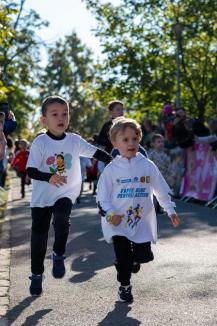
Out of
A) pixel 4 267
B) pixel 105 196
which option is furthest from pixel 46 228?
pixel 4 267

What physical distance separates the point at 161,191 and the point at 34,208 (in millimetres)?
1096

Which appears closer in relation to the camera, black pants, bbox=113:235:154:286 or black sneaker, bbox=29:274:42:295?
black pants, bbox=113:235:154:286

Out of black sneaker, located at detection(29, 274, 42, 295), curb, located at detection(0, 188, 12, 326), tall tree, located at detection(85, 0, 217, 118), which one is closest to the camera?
curb, located at detection(0, 188, 12, 326)

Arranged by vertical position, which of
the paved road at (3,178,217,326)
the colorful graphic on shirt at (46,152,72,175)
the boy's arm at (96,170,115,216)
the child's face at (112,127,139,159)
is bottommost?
the paved road at (3,178,217,326)

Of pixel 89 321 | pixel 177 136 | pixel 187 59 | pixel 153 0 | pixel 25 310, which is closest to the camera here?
pixel 89 321

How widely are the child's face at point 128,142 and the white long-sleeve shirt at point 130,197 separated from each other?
66mm

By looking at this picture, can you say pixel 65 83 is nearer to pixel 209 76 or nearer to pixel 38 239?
pixel 209 76

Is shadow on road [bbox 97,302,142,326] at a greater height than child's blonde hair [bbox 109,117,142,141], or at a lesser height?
lesser

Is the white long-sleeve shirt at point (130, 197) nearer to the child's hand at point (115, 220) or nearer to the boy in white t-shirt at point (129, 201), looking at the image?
the boy in white t-shirt at point (129, 201)

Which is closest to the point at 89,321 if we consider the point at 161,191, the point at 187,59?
the point at 161,191

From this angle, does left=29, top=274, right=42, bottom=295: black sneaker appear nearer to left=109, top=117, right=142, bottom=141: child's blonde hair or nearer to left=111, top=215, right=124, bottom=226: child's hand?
left=111, top=215, right=124, bottom=226: child's hand

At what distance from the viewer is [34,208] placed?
664 cm

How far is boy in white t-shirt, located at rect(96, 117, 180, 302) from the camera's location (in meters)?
6.23

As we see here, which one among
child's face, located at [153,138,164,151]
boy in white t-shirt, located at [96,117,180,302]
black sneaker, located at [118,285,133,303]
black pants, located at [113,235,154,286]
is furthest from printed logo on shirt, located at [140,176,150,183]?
child's face, located at [153,138,164,151]
